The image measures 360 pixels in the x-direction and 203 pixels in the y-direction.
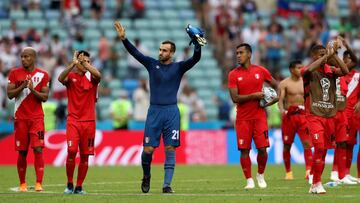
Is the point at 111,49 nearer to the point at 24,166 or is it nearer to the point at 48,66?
the point at 48,66

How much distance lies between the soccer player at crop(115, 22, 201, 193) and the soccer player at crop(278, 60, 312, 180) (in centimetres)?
576

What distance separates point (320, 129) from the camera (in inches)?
760

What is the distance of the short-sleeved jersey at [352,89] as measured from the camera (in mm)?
23456

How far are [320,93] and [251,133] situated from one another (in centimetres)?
245

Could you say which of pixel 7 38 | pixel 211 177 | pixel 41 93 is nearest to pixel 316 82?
pixel 41 93

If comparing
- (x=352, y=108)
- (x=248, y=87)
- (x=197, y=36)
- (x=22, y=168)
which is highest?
(x=197, y=36)

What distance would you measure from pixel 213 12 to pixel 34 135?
70.0 feet

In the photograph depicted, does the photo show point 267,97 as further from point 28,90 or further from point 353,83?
point 28,90

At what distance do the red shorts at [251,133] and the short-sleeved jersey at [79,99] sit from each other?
3.07 metres

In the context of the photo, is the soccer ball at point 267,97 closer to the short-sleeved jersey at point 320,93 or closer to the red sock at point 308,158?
the short-sleeved jersey at point 320,93

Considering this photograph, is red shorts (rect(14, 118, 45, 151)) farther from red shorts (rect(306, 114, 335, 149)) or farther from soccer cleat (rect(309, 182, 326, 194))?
soccer cleat (rect(309, 182, 326, 194))

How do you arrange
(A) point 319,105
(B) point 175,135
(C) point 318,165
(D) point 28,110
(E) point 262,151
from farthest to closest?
(E) point 262,151, (D) point 28,110, (B) point 175,135, (A) point 319,105, (C) point 318,165

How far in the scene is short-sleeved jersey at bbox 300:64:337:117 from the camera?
19.5m

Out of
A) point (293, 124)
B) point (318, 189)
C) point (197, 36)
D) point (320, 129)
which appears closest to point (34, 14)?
point (293, 124)
